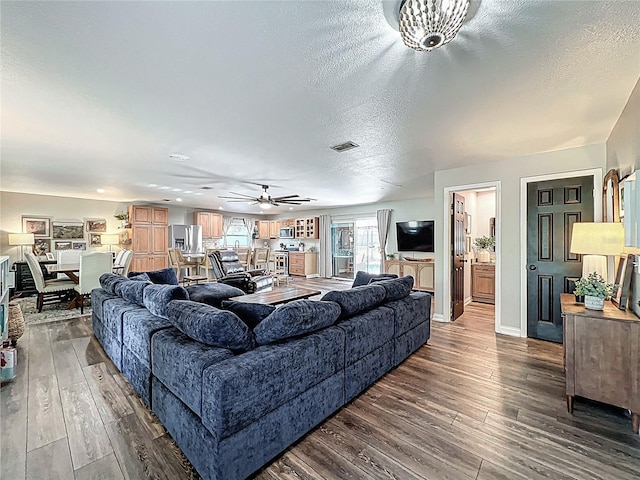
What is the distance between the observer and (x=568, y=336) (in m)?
2.28

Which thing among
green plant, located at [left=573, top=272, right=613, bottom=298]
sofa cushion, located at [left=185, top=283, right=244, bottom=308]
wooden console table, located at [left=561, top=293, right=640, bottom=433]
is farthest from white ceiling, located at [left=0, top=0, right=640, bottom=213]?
sofa cushion, located at [left=185, top=283, right=244, bottom=308]

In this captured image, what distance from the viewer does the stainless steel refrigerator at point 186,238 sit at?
8914 millimetres

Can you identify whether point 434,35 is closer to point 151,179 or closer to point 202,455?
point 202,455

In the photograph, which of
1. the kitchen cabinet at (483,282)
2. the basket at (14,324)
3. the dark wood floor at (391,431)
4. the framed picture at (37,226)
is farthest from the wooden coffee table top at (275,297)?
the framed picture at (37,226)

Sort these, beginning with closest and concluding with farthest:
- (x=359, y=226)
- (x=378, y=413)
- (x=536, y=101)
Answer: (x=378, y=413) → (x=536, y=101) → (x=359, y=226)

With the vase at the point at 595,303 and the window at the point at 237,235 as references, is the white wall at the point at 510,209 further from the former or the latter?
the window at the point at 237,235

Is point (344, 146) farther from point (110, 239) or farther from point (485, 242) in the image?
point (110, 239)

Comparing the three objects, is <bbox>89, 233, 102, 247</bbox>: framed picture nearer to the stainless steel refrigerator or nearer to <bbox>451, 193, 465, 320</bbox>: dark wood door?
the stainless steel refrigerator

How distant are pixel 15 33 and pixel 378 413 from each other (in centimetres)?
329

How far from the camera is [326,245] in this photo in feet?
32.9

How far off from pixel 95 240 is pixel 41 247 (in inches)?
43.0

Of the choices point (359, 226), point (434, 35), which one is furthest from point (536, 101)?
point (359, 226)

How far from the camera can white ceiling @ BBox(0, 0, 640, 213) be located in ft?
4.85

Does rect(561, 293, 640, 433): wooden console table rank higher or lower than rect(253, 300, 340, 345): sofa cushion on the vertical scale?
lower
